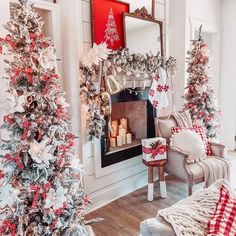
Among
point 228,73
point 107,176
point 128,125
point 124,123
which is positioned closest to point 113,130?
point 124,123

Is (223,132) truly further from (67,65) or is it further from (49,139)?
(49,139)

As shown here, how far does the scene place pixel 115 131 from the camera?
329cm

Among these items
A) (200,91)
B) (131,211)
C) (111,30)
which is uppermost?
(111,30)

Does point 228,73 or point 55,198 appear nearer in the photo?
point 55,198

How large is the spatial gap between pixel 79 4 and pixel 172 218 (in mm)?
2176

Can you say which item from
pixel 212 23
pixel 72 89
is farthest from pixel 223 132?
pixel 72 89

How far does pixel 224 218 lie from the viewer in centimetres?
97

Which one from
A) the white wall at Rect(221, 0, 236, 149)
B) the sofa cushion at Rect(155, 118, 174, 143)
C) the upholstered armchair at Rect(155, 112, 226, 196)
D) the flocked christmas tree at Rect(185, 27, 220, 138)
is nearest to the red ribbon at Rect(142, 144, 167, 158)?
the upholstered armchair at Rect(155, 112, 226, 196)

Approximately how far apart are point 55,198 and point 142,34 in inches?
90.7

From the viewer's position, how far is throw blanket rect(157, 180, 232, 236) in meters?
0.95

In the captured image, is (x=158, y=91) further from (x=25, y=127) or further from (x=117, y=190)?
(x=25, y=127)

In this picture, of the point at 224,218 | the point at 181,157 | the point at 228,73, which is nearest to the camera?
the point at 224,218

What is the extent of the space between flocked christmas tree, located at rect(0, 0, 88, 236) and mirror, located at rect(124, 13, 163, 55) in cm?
148

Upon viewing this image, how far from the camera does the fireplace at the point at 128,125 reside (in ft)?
9.82
